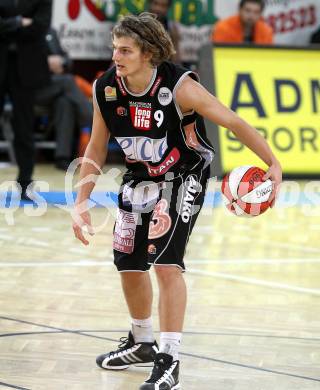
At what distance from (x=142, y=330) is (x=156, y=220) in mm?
725

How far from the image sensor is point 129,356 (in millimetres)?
5324

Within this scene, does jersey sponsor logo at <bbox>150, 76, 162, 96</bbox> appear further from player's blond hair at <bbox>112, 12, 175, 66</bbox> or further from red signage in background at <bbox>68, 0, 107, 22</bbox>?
red signage in background at <bbox>68, 0, 107, 22</bbox>

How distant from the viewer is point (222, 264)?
7941mm

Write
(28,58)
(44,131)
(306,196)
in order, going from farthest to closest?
(44,131) → (306,196) → (28,58)

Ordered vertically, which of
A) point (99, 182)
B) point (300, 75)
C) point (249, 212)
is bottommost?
point (99, 182)

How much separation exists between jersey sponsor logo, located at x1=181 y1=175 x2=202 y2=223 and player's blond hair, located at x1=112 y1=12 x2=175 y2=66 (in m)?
0.60

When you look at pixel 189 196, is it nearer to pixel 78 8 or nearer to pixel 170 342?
pixel 170 342

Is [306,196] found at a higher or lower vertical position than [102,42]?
lower

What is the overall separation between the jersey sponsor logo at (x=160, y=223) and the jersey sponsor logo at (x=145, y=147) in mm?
250

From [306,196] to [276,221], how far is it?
4.59ft

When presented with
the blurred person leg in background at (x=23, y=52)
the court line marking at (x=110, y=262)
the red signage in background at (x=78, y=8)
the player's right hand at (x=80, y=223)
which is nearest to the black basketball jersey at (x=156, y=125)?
the player's right hand at (x=80, y=223)

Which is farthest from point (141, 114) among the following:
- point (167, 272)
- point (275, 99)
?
point (275, 99)

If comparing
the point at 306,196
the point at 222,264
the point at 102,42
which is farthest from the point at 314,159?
the point at 222,264

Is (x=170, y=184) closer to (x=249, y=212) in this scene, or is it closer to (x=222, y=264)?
(x=249, y=212)
